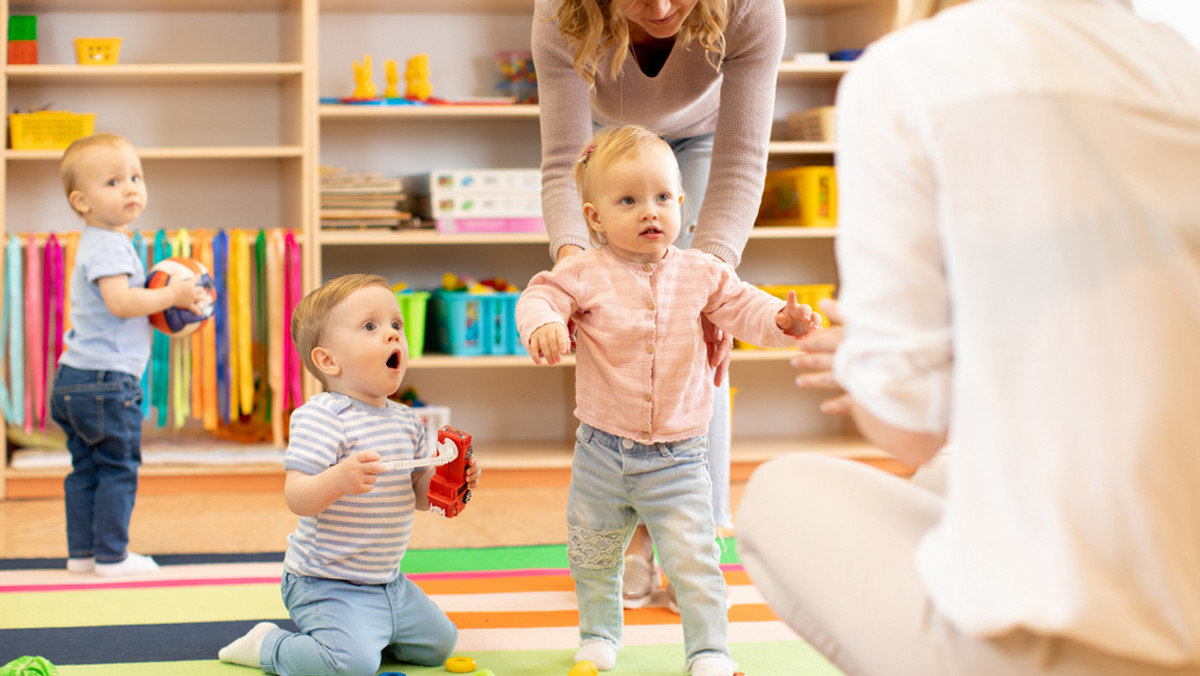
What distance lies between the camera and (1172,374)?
65cm

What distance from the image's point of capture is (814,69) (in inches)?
123

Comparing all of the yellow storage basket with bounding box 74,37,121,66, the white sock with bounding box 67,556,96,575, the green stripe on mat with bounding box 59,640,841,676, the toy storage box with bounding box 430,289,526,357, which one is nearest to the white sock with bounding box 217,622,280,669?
the green stripe on mat with bounding box 59,640,841,676

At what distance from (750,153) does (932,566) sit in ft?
3.59

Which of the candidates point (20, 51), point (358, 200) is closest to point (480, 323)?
point (358, 200)

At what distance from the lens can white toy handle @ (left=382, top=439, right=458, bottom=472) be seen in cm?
144

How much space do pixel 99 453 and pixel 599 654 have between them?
1.16 meters

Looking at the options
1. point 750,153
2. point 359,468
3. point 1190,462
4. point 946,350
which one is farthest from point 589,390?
point 1190,462

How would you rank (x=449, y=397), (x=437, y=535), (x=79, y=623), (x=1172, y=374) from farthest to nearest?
1. (x=449, y=397)
2. (x=437, y=535)
3. (x=79, y=623)
4. (x=1172, y=374)

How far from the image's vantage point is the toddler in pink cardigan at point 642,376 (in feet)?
4.76

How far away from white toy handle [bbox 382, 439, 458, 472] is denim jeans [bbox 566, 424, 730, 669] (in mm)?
189

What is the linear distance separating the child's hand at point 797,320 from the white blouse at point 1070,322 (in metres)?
0.68

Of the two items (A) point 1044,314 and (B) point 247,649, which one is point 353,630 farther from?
(A) point 1044,314

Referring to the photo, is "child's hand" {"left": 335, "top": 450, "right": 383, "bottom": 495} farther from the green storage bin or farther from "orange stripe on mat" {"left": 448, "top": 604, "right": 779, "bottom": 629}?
the green storage bin

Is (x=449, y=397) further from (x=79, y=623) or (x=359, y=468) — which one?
(x=359, y=468)
